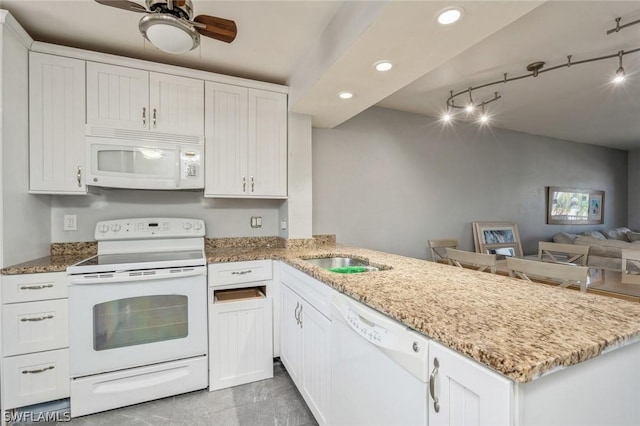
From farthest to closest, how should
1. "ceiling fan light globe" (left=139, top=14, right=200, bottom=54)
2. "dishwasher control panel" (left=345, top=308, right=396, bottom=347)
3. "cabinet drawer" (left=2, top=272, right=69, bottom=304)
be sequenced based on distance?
"cabinet drawer" (left=2, top=272, right=69, bottom=304) → "ceiling fan light globe" (left=139, top=14, right=200, bottom=54) → "dishwasher control panel" (left=345, top=308, right=396, bottom=347)

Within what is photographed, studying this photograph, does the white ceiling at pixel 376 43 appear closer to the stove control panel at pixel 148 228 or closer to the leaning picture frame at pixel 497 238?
the stove control panel at pixel 148 228

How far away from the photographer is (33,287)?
1.72 meters

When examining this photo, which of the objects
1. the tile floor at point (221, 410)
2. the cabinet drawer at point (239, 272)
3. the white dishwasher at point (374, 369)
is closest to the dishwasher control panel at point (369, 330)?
the white dishwasher at point (374, 369)

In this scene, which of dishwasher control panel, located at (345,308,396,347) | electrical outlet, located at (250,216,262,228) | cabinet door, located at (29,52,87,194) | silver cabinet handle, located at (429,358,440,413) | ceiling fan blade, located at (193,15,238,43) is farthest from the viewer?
electrical outlet, located at (250,216,262,228)

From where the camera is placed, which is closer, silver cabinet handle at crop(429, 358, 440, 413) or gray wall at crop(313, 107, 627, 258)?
silver cabinet handle at crop(429, 358, 440, 413)

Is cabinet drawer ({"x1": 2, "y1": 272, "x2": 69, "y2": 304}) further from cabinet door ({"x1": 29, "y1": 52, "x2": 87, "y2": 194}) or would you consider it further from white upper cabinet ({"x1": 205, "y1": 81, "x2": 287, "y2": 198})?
white upper cabinet ({"x1": 205, "y1": 81, "x2": 287, "y2": 198})

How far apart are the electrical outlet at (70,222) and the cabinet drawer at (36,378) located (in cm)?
94

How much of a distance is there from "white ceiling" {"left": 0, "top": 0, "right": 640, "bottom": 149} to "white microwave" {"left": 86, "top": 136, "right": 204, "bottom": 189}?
2.36 feet

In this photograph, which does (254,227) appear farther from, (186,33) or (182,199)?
(186,33)

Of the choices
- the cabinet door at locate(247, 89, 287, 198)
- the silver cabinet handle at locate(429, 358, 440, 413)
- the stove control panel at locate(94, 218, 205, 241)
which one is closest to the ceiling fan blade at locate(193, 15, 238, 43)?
the cabinet door at locate(247, 89, 287, 198)

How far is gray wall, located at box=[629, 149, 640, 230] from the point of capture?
221 inches

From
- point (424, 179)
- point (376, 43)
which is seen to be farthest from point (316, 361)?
point (424, 179)

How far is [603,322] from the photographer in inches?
34.7

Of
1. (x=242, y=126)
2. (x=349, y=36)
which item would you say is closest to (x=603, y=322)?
(x=349, y=36)
